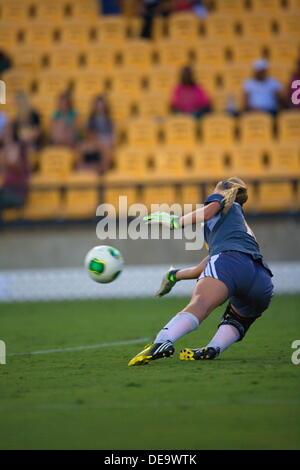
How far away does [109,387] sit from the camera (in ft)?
22.3

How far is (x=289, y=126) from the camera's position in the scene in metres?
17.7

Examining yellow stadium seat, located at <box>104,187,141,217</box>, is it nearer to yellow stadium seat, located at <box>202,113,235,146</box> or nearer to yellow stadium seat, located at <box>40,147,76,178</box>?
yellow stadium seat, located at <box>40,147,76,178</box>

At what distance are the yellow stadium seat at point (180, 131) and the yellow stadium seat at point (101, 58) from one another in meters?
2.96

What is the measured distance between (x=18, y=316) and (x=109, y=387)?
7.58 meters

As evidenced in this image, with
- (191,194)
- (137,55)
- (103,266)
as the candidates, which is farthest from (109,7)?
(103,266)

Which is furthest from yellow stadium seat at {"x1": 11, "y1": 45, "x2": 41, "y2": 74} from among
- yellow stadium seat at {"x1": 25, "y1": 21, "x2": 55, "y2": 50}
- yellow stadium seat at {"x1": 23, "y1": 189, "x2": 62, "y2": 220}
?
yellow stadium seat at {"x1": 23, "y1": 189, "x2": 62, "y2": 220}

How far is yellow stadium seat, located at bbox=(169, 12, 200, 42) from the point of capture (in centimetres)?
2038

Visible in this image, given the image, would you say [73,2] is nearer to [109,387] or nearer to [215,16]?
[215,16]

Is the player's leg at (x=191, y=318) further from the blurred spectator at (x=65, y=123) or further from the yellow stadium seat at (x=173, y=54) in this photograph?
the yellow stadium seat at (x=173, y=54)

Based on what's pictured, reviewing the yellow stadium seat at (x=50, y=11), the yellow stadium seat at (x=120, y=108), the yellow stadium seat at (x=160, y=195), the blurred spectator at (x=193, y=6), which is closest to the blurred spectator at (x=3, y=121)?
the yellow stadium seat at (x=120, y=108)

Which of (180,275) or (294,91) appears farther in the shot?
(294,91)

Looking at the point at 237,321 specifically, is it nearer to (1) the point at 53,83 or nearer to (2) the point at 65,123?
(2) the point at 65,123

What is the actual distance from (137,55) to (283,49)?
3031 mm

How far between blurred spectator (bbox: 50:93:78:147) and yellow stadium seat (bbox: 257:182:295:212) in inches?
152
